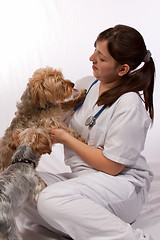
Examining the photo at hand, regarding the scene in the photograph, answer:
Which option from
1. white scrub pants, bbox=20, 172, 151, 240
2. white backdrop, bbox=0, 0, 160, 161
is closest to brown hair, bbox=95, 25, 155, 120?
white scrub pants, bbox=20, 172, 151, 240

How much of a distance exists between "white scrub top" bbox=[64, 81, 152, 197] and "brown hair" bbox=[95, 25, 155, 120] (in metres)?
0.07

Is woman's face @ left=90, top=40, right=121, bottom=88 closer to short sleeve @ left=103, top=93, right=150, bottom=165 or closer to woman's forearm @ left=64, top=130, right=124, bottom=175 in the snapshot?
short sleeve @ left=103, top=93, right=150, bottom=165

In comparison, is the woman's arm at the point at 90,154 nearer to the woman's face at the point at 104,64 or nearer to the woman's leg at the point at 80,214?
the woman's leg at the point at 80,214

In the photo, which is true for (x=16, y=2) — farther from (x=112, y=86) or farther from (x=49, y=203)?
(x=49, y=203)

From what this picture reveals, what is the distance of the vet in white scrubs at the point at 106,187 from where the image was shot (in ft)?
7.50

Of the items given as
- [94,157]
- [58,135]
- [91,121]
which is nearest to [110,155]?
[94,157]

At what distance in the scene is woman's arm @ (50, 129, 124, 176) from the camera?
8.12 feet

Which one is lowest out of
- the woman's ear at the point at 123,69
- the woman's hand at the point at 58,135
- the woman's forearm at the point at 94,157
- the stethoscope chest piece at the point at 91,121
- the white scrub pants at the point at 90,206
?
the white scrub pants at the point at 90,206

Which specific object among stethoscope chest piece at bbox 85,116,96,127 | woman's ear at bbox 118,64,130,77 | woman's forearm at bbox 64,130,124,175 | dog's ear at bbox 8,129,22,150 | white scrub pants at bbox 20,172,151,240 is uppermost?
woman's ear at bbox 118,64,130,77

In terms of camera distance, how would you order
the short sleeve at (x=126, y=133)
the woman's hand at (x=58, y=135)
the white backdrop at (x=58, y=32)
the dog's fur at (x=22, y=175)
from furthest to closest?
the white backdrop at (x=58, y=32) → the woman's hand at (x=58, y=135) → the short sleeve at (x=126, y=133) → the dog's fur at (x=22, y=175)

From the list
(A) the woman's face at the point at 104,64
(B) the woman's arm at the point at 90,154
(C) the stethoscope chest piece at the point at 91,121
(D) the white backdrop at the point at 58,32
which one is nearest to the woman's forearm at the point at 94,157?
(B) the woman's arm at the point at 90,154

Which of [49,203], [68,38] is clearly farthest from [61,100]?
[68,38]

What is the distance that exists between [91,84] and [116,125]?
62 cm

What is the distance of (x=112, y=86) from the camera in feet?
8.71
